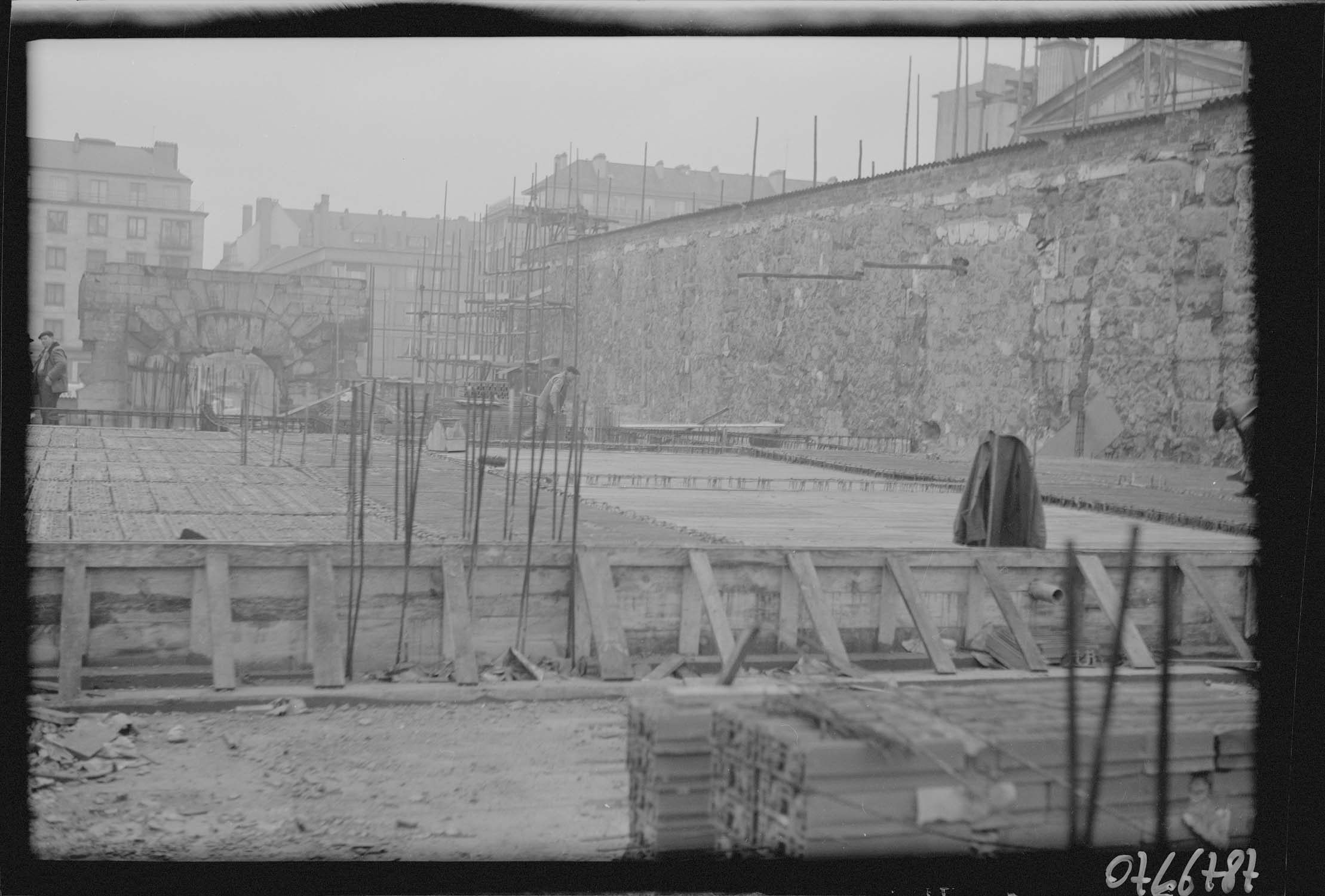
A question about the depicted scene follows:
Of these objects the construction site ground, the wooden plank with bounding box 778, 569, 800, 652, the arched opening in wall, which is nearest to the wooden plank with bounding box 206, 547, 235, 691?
the construction site ground

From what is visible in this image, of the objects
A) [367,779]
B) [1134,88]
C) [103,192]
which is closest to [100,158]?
[103,192]

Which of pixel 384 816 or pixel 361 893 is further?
pixel 384 816

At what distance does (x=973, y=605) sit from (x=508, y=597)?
2.41 meters

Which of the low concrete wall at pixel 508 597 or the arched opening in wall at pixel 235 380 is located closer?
the low concrete wall at pixel 508 597

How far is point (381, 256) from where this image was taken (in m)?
35.7

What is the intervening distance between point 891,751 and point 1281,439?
1173mm

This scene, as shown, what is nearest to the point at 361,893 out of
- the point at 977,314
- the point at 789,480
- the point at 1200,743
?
the point at 1200,743

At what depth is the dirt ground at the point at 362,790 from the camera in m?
3.96

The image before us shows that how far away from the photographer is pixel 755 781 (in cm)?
313

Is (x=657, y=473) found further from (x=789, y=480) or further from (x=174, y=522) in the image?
(x=174, y=522)

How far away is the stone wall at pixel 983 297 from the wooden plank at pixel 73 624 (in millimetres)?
7924

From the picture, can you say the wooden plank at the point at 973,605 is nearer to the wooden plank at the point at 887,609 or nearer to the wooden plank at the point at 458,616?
the wooden plank at the point at 887,609

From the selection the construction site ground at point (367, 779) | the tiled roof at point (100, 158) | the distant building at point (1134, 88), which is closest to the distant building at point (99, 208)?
the tiled roof at point (100, 158)

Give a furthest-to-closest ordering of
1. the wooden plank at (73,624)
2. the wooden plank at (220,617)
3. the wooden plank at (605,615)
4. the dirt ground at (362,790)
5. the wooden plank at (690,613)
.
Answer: the wooden plank at (690,613) < the wooden plank at (605,615) < the wooden plank at (220,617) < the wooden plank at (73,624) < the dirt ground at (362,790)
